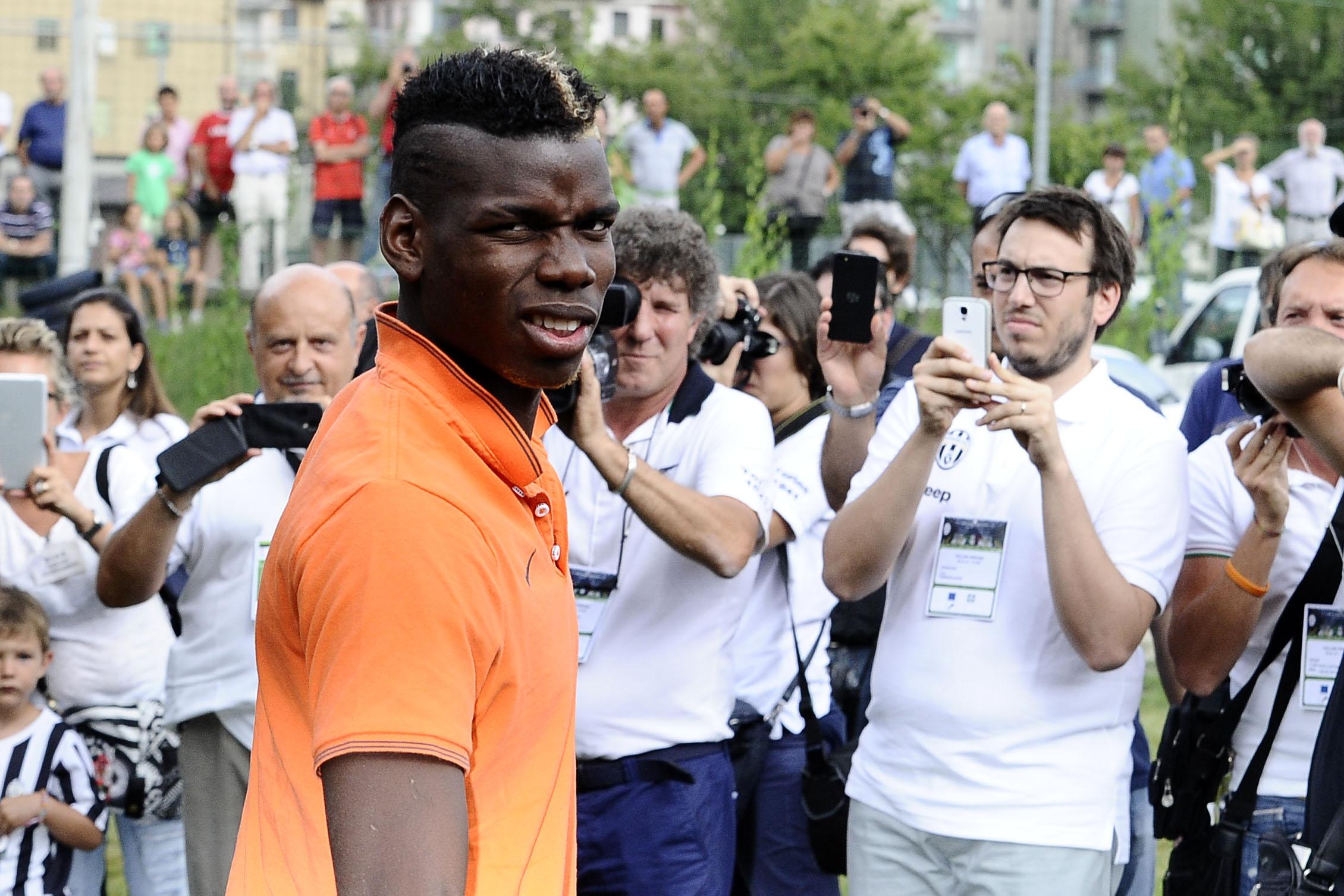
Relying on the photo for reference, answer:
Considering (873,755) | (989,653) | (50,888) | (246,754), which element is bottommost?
(50,888)

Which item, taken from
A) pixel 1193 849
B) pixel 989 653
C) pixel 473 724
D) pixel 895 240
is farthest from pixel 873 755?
pixel 895 240

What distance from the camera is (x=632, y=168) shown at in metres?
17.2

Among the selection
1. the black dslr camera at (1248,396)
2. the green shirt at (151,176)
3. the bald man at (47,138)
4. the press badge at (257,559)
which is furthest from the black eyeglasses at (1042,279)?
the green shirt at (151,176)

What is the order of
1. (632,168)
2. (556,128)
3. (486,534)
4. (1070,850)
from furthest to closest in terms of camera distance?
(632,168) → (1070,850) → (556,128) → (486,534)

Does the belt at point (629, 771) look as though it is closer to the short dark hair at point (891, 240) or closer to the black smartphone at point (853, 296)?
the black smartphone at point (853, 296)

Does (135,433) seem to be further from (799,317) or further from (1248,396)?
(1248,396)

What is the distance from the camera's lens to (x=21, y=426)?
4.29m

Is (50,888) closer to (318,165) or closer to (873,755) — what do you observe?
(873,755)

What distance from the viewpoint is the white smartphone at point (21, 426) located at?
429 cm

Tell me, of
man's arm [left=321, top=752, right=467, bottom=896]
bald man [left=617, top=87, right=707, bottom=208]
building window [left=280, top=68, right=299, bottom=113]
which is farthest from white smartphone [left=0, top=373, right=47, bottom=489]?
bald man [left=617, top=87, right=707, bottom=208]

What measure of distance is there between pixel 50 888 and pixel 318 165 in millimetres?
10807

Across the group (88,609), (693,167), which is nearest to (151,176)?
(693,167)

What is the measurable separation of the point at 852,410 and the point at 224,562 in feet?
5.19

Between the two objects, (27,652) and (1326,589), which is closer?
(1326,589)
